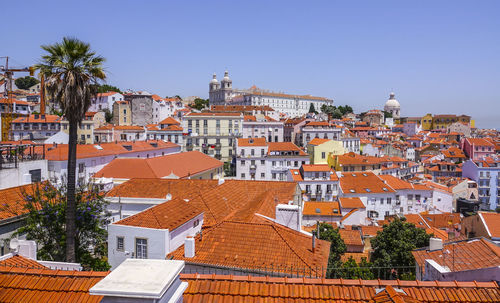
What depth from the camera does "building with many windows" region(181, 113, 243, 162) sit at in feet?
227

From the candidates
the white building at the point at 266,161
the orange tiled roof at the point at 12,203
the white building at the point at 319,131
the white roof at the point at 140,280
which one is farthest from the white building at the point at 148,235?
the white building at the point at 319,131

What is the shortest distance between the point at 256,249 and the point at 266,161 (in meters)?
47.2

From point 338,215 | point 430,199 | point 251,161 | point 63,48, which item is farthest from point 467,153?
point 63,48

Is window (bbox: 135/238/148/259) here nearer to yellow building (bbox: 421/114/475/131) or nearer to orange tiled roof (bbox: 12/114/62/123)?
orange tiled roof (bbox: 12/114/62/123)

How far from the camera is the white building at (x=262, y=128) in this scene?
7562 cm

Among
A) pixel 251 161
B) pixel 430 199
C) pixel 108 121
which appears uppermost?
pixel 108 121

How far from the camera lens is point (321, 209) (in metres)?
39.9

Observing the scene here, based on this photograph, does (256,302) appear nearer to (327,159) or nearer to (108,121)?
(327,159)

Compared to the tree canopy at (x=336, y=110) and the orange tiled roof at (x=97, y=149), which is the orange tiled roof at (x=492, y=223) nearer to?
the orange tiled roof at (x=97, y=149)

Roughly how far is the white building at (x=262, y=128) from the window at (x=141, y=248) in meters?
60.6

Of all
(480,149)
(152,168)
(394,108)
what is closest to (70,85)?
(152,168)

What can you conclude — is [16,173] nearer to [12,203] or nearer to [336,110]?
[12,203]

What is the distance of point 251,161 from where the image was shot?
59.3m

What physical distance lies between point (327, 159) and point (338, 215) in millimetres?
26573
